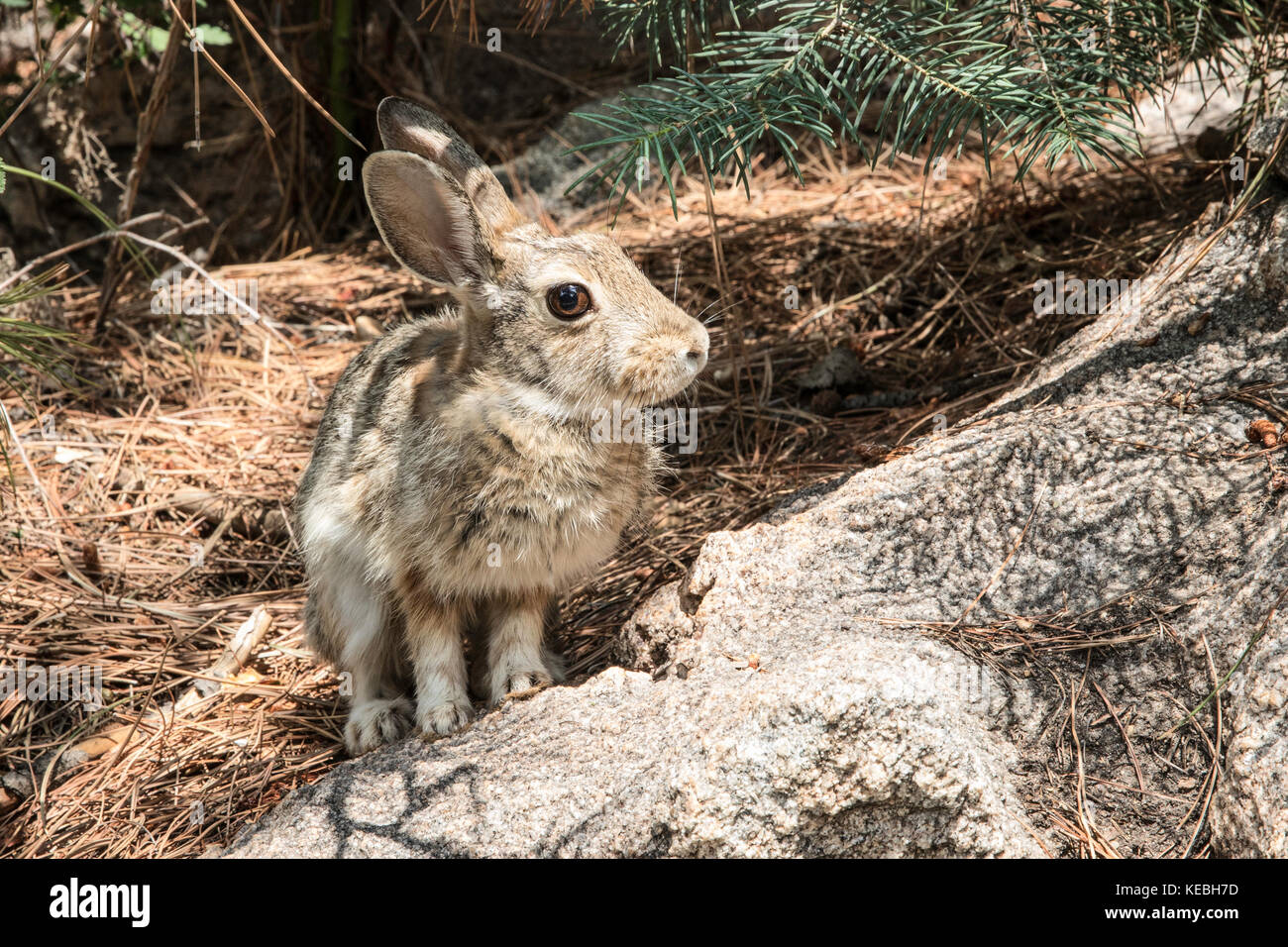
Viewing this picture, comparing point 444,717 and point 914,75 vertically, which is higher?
point 914,75

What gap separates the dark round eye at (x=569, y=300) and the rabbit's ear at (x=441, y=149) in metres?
0.32

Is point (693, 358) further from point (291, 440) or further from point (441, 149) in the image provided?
point (291, 440)

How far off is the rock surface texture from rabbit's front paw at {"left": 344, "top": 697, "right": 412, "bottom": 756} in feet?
0.86

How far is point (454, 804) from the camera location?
2.69 meters

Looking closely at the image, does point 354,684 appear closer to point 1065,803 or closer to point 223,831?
point 223,831

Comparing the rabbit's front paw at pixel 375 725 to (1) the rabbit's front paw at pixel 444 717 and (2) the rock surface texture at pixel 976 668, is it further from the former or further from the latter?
(2) the rock surface texture at pixel 976 668

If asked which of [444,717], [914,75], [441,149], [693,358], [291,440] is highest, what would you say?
[914,75]

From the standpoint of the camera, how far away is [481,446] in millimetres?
3176

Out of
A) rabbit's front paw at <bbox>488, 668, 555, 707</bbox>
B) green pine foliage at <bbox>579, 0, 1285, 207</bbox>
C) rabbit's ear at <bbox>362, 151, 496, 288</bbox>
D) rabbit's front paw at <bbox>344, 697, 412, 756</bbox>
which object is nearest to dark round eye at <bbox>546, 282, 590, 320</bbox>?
rabbit's ear at <bbox>362, 151, 496, 288</bbox>

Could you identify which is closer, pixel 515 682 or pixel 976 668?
pixel 976 668

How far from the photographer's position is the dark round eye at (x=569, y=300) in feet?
10.6

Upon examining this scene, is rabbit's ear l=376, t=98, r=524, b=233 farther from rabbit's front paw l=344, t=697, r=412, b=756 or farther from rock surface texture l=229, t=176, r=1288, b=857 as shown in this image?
rabbit's front paw l=344, t=697, r=412, b=756

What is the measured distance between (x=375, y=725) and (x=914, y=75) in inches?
95.3

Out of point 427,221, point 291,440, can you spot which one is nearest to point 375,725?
point 427,221
